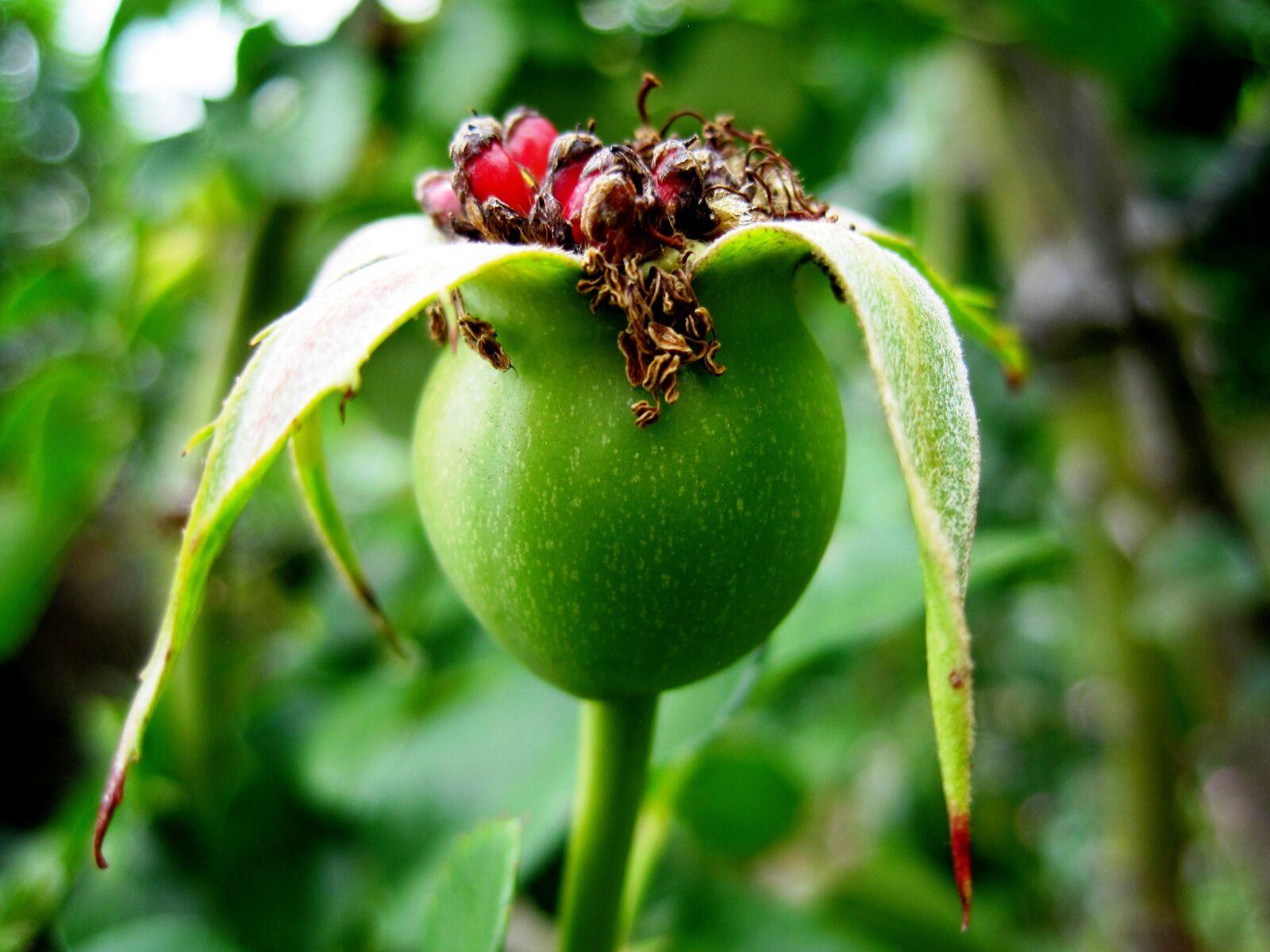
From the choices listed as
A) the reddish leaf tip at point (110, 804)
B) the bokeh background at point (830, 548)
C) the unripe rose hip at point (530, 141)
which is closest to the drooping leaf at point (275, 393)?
the reddish leaf tip at point (110, 804)

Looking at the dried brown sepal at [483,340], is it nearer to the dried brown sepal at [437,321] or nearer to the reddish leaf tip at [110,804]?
the dried brown sepal at [437,321]

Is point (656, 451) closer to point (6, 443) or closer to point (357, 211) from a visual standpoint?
point (357, 211)

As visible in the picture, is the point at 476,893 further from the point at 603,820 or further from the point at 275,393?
the point at 275,393

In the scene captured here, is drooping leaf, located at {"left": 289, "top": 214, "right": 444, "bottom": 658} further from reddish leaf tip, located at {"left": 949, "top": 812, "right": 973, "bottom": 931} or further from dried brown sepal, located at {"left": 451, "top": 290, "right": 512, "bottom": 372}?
reddish leaf tip, located at {"left": 949, "top": 812, "right": 973, "bottom": 931}

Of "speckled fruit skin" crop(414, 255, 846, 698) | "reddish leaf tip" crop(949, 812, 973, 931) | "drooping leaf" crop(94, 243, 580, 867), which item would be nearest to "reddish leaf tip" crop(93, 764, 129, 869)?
"drooping leaf" crop(94, 243, 580, 867)

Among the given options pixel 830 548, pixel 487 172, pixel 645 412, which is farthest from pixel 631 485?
pixel 830 548

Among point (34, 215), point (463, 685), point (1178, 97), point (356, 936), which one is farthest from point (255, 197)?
point (34, 215)
